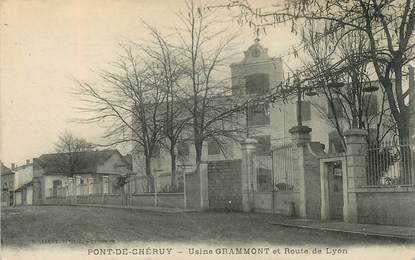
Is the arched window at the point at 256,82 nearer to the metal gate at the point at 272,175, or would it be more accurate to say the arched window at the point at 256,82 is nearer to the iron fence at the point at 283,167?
the metal gate at the point at 272,175

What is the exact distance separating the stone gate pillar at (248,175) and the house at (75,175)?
5314 mm

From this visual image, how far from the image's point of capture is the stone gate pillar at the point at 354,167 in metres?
10.0

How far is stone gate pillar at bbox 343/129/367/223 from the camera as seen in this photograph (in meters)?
10.0

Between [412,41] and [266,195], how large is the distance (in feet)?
17.7

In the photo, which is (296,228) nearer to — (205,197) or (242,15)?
(242,15)

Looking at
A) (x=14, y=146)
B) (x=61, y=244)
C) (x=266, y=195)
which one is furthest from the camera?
(x=266, y=195)

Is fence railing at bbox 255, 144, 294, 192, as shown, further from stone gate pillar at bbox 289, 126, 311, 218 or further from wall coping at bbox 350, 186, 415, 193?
wall coping at bbox 350, 186, 415, 193

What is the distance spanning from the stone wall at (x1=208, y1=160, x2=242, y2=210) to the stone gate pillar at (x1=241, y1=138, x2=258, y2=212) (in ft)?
0.66

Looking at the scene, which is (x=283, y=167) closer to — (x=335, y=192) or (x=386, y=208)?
(x=335, y=192)

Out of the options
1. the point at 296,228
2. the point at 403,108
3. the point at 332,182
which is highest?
the point at 403,108

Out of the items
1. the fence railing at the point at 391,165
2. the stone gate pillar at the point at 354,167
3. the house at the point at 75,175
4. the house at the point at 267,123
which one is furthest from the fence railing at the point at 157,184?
the fence railing at the point at 391,165

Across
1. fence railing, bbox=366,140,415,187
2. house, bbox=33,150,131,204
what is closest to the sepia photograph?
fence railing, bbox=366,140,415,187

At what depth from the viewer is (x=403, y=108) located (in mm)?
9656

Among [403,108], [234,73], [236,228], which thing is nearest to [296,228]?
[236,228]
